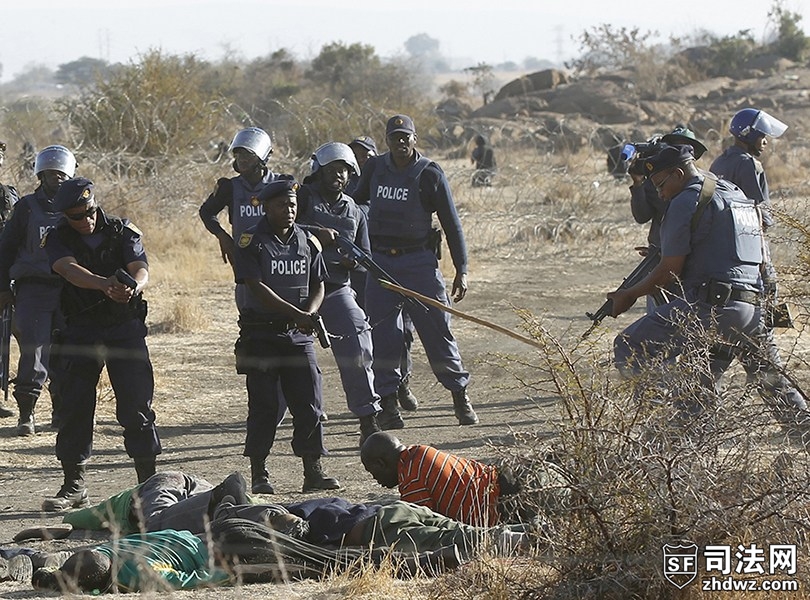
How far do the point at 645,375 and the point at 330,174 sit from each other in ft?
13.1

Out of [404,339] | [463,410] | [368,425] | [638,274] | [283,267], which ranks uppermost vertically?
[283,267]

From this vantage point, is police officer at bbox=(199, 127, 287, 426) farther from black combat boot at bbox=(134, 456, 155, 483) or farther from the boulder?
the boulder

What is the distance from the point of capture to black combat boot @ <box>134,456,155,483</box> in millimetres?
7043

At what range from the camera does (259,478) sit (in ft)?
23.8

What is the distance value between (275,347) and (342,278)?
1140 millimetres

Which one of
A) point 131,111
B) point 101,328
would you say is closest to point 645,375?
point 101,328

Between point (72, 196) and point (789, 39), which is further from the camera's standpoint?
point (789, 39)

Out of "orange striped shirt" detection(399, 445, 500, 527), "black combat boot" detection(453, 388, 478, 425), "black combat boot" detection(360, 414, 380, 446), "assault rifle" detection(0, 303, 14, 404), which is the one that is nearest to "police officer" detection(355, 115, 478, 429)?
"black combat boot" detection(453, 388, 478, 425)

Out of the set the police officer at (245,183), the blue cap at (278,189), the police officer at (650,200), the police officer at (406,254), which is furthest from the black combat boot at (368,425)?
the police officer at (650,200)

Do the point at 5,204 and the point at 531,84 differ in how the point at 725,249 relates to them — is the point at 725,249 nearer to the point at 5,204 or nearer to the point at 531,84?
the point at 5,204

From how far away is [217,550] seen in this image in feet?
17.7

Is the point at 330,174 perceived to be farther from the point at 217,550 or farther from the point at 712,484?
the point at 712,484

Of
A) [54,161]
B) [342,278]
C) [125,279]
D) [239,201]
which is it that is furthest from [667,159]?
[54,161]

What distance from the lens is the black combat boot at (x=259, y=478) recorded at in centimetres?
720
